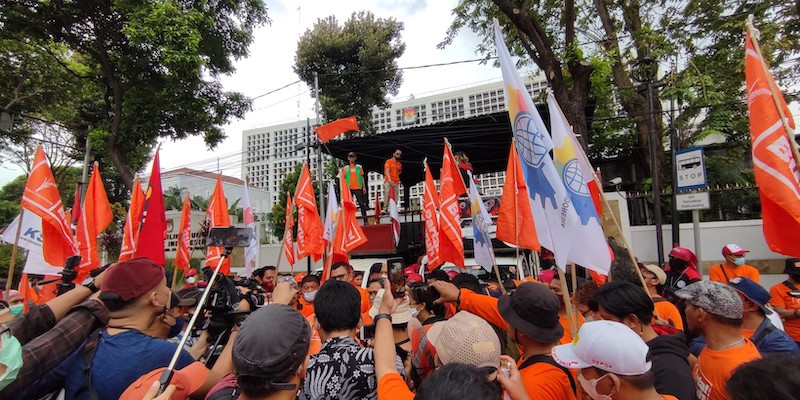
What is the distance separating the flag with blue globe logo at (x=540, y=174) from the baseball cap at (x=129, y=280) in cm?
236

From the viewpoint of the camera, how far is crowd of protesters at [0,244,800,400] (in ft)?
4.71

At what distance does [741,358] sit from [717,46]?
13.4 meters

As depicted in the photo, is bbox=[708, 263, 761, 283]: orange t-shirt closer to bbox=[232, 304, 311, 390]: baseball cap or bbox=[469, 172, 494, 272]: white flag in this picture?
bbox=[469, 172, 494, 272]: white flag

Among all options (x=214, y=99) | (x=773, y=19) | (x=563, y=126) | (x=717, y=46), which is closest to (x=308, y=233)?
(x=563, y=126)

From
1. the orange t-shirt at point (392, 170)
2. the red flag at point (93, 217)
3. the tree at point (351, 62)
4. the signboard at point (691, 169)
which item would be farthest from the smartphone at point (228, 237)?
the tree at point (351, 62)

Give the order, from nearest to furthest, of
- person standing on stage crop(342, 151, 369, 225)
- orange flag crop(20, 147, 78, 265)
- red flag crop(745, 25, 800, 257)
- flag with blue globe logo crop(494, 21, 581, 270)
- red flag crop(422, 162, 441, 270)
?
red flag crop(745, 25, 800, 257)
flag with blue globe logo crop(494, 21, 581, 270)
orange flag crop(20, 147, 78, 265)
red flag crop(422, 162, 441, 270)
person standing on stage crop(342, 151, 369, 225)

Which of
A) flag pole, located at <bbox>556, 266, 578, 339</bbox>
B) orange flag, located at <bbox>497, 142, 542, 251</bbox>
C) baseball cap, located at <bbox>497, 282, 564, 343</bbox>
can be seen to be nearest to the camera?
baseball cap, located at <bbox>497, 282, 564, 343</bbox>

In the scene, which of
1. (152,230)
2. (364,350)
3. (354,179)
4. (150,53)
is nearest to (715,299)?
(364,350)

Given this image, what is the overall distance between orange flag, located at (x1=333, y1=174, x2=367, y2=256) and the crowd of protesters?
409 cm

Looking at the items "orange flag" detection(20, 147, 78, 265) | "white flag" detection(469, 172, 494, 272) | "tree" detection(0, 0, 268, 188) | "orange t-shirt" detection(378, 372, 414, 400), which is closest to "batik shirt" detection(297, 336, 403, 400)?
"orange t-shirt" detection(378, 372, 414, 400)

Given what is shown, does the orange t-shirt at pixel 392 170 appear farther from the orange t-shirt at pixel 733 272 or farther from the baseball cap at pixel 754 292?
the baseball cap at pixel 754 292

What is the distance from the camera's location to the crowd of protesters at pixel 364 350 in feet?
4.71

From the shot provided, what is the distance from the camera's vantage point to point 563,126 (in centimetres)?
312

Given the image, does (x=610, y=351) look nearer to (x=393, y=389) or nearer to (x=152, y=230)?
(x=393, y=389)
